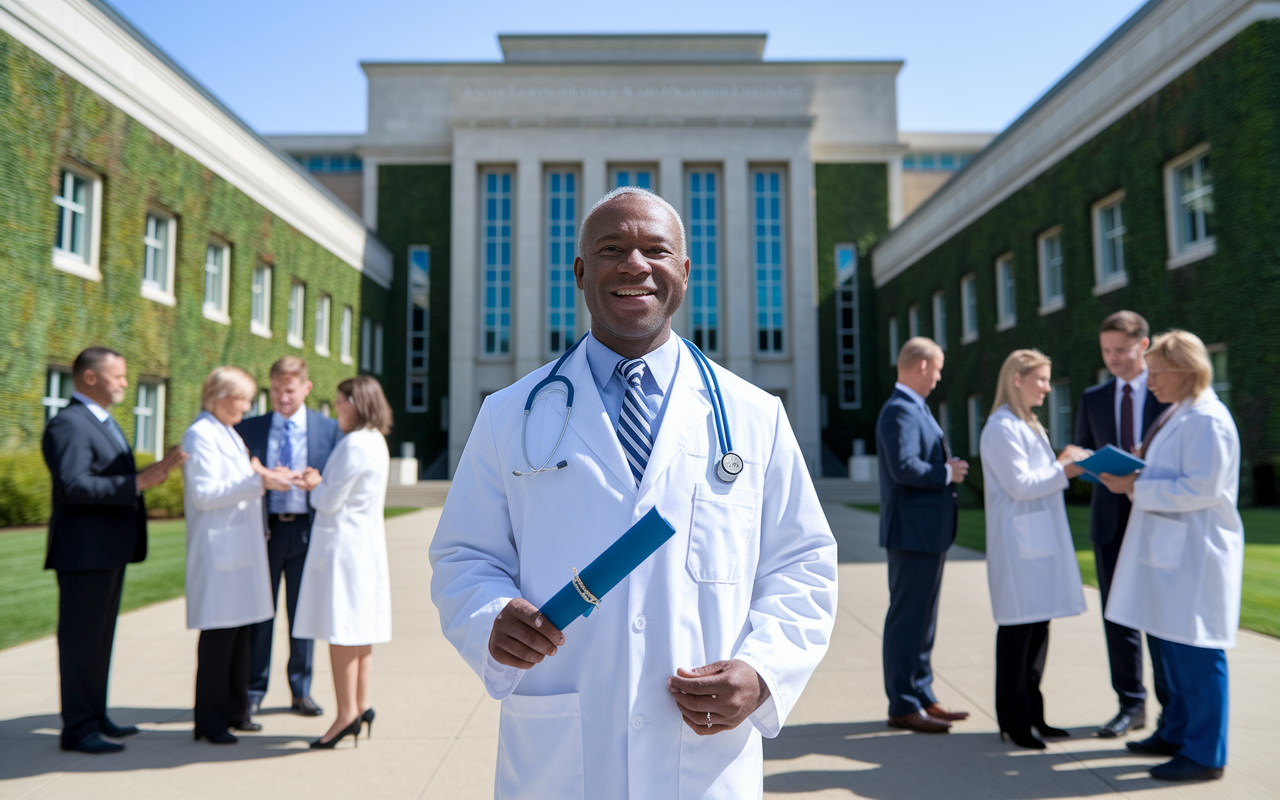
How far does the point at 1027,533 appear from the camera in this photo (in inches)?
181

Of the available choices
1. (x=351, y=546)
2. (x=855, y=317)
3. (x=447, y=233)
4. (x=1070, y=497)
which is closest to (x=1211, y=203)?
(x=1070, y=497)

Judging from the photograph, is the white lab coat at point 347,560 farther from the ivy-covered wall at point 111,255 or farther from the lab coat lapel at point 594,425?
the ivy-covered wall at point 111,255

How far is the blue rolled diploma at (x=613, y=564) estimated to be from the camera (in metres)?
1.54

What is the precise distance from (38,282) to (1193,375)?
16505 millimetres

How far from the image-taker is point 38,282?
1412cm

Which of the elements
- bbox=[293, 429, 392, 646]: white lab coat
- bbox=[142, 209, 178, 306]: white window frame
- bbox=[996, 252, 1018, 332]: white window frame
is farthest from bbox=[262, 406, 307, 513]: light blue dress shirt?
bbox=[996, 252, 1018, 332]: white window frame

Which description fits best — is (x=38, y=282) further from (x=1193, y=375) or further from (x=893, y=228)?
(x=893, y=228)

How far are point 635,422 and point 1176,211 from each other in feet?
60.3

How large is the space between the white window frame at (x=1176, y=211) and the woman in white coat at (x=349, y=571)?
16.4m

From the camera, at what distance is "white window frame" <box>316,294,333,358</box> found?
2689 cm

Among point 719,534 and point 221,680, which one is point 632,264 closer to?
point 719,534

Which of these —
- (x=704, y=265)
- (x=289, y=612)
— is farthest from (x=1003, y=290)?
(x=289, y=612)

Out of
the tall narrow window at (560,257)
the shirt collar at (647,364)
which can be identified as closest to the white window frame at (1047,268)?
the tall narrow window at (560,257)

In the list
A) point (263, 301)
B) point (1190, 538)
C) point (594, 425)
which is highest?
point (263, 301)
